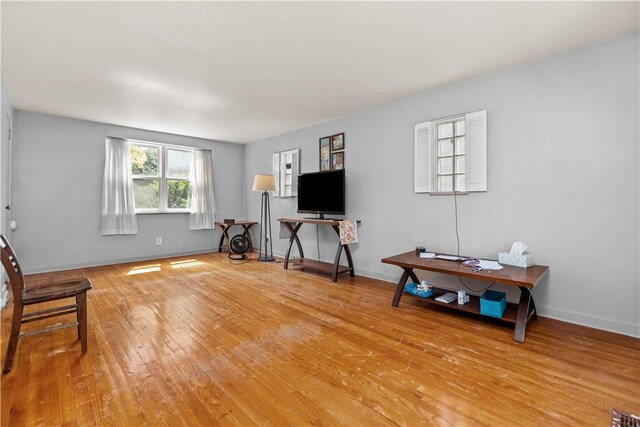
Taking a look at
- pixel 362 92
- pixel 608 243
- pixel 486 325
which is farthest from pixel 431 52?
pixel 486 325

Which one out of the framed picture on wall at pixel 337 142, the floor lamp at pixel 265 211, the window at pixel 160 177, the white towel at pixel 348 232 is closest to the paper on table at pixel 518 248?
the white towel at pixel 348 232

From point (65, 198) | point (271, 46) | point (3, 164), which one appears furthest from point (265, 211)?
point (271, 46)

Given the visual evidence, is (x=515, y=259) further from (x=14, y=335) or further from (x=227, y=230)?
(x=227, y=230)

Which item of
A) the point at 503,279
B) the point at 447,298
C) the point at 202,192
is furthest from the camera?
the point at 202,192

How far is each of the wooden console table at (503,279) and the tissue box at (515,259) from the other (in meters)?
0.05

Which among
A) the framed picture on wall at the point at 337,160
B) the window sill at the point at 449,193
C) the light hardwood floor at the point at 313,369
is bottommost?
the light hardwood floor at the point at 313,369

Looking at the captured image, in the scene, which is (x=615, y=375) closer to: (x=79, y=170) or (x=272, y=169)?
(x=272, y=169)

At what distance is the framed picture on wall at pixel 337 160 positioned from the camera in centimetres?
444

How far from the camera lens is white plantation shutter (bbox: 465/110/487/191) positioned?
2.97 metres

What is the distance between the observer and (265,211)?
5.75 meters

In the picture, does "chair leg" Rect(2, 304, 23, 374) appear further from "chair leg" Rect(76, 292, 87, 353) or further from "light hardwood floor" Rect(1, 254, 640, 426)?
"chair leg" Rect(76, 292, 87, 353)

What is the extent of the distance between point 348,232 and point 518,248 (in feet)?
6.14

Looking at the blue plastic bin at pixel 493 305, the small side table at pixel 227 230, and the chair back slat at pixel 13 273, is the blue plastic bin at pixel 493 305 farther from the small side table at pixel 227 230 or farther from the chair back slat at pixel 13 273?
the small side table at pixel 227 230

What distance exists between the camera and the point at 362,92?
11.5ft
